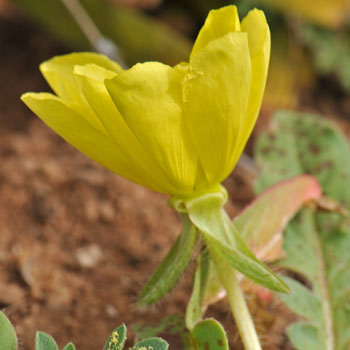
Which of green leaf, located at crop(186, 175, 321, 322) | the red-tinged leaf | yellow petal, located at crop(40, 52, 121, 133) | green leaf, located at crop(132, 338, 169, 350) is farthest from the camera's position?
the red-tinged leaf

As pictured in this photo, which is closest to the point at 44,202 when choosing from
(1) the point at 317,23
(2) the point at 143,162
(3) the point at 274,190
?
(3) the point at 274,190

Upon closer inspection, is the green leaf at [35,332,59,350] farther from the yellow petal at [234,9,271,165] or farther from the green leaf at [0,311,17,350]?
the yellow petal at [234,9,271,165]

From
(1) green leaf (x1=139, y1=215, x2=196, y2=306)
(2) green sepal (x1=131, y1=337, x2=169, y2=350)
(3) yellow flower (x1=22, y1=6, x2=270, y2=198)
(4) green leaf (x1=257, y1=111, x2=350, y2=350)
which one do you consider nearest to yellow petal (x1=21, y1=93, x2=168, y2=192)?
(3) yellow flower (x1=22, y1=6, x2=270, y2=198)

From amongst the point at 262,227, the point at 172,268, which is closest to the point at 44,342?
the point at 172,268

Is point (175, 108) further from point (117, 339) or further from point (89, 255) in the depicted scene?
point (89, 255)

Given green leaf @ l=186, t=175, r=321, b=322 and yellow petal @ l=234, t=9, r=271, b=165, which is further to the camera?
green leaf @ l=186, t=175, r=321, b=322

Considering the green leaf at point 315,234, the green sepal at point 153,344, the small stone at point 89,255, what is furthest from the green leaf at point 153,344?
the small stone at point 89,255

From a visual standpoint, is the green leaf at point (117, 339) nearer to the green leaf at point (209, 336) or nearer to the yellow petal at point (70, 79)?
the green leaf at point (209, 336)

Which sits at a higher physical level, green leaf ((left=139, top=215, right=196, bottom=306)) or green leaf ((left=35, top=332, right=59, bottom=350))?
green leaf ((left=139, top=215, right=196, bottom=306))
